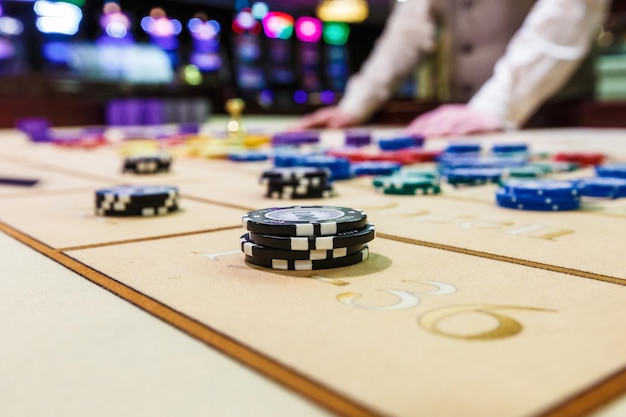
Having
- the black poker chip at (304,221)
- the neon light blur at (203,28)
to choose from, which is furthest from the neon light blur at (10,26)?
the black poker chip at (304,221)

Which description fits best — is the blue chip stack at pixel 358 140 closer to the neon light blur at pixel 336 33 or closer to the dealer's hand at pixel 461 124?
the dealer's hand at pixel 461 124

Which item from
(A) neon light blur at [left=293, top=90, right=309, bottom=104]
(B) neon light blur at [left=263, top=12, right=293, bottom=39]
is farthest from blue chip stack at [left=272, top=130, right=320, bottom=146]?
(A) neon light blur at [left=293, top=90, right=309, bottom=104]

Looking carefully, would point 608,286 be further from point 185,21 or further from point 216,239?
point 185,21

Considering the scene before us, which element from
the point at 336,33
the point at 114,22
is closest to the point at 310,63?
the point at 336,33

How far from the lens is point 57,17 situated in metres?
14.2

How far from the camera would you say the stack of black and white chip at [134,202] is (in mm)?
1614

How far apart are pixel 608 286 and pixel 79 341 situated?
2.22 ft

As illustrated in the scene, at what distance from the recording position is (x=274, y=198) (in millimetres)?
1919

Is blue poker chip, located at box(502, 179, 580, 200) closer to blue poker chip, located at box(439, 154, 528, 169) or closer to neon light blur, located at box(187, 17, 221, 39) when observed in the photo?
blue poker chip, located at box(439, 154, 528, 169)

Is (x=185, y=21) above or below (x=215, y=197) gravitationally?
above

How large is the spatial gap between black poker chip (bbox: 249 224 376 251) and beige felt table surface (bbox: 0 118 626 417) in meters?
0.04

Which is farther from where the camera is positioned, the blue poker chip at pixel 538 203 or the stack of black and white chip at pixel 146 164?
the stack of black and white chip at pixel 146 164

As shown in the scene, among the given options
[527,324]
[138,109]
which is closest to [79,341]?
[527,324]

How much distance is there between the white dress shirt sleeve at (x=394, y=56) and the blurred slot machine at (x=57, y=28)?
9.24m
